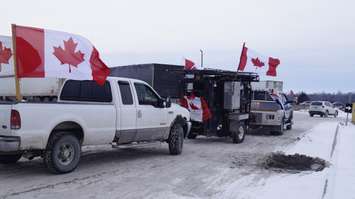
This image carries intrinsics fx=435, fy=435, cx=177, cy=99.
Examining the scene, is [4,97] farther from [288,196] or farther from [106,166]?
[288,196]

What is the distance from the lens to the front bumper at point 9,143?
24.7 ft

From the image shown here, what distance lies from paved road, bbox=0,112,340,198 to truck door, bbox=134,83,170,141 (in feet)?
2.14

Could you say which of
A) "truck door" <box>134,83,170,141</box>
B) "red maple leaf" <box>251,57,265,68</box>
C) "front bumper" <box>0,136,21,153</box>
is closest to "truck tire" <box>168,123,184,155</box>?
"truck door" <box>134,83,170,141</box>

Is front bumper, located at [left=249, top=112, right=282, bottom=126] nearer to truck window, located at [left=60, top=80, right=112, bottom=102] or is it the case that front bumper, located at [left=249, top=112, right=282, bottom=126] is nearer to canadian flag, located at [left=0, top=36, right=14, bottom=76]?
truck window, located at [left=60, top=80, right=112, bottom=102]

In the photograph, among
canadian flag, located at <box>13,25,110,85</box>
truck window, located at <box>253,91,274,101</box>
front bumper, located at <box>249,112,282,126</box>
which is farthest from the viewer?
truck window, located at <box>253,91,274,101</box>

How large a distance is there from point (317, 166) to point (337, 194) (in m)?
2.94

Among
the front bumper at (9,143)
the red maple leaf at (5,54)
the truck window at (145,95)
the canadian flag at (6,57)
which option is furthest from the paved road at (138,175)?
the red maple leaf at (5,54)

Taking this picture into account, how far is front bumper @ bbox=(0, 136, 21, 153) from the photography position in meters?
7.52

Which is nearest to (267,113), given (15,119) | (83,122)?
(83,122)

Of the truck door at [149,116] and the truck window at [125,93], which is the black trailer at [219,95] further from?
the truck window at [125,93]

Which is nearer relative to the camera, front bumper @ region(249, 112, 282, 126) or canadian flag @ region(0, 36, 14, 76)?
canadian flag @ region(0, 36, 14, 76)

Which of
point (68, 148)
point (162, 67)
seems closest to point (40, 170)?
point (68, 148)

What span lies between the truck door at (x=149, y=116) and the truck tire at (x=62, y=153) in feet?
6.56

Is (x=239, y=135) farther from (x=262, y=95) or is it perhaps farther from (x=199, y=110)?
(x=262, y=95)
